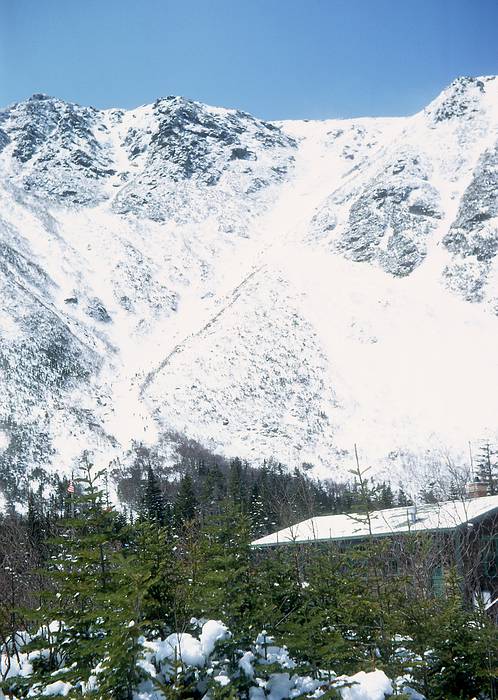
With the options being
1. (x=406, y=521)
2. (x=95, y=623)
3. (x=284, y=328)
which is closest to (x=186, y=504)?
(x=406, y=521)

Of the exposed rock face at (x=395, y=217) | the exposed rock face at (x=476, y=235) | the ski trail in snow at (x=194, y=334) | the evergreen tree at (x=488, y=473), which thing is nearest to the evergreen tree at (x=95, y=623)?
the evergreen tree at (x=488, y=473)

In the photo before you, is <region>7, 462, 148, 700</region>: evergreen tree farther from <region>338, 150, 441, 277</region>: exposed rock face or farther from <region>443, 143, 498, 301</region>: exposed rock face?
<region>338, 150, 441, 277</region>: exposed rock face

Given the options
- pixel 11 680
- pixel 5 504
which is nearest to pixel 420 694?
pixel 11 680

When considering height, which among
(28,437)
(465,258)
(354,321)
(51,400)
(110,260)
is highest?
(110,260)

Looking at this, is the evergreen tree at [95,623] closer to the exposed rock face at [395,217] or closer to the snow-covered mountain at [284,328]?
the snow-covered mountain at [284,328]

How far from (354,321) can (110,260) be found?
84066mm

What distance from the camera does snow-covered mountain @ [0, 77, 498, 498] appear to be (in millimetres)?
101000

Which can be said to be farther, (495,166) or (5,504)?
(495,166)

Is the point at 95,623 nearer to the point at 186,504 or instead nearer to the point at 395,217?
the point at 186,504

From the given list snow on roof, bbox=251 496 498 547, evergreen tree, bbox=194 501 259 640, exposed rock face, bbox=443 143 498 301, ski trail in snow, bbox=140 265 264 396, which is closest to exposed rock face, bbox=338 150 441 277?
exposed rock face, bbox=443 143 498 301

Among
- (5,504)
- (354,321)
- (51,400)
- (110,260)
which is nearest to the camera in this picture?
(5,504)

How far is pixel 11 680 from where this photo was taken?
720cm

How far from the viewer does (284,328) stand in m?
124

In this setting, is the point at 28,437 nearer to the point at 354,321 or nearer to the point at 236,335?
the point at 236,335
